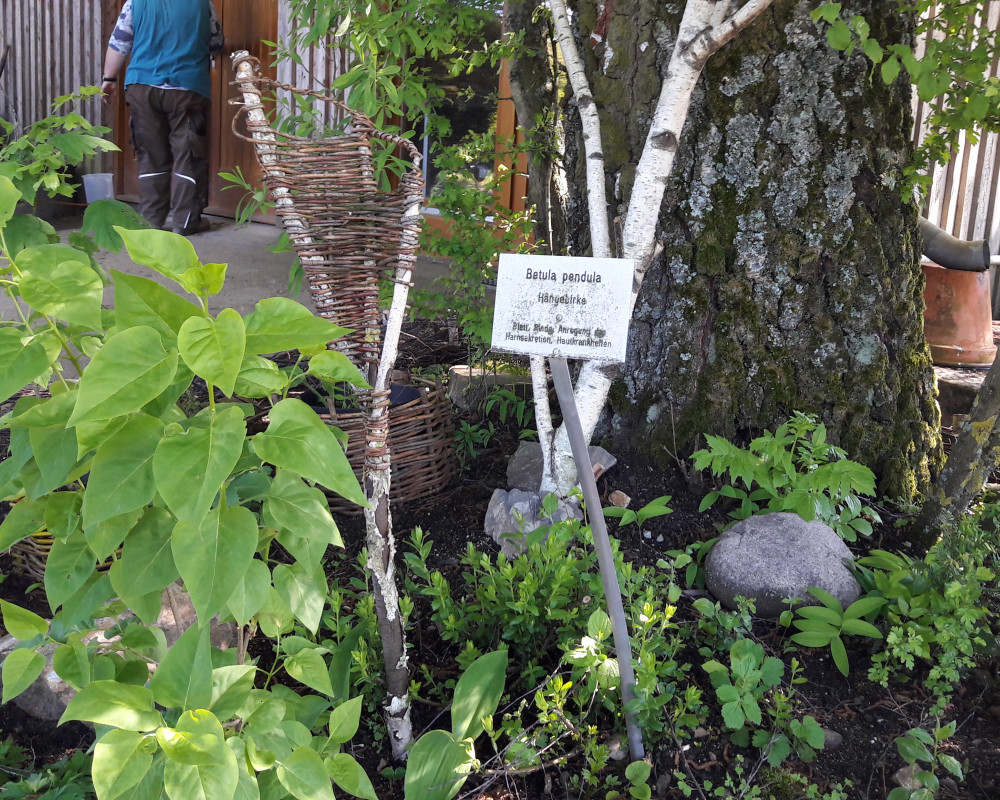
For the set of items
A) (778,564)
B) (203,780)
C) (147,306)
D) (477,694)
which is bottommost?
(477,694)

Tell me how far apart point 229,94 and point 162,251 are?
6.94m

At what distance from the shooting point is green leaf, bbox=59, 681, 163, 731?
3.79ft

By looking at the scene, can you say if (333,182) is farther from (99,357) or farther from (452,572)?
(452,572)

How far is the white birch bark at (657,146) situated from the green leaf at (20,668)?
5.20 ft

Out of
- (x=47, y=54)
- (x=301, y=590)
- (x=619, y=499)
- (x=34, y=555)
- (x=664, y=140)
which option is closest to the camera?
(x=301, y=590)

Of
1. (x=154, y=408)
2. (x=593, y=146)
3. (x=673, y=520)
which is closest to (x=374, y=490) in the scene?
(x=154, y=408)

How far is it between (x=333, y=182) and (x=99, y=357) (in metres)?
0.95

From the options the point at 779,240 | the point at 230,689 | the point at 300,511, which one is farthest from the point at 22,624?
the point at 779,240

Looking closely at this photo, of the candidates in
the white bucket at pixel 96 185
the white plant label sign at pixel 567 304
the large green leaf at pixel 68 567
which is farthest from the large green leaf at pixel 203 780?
the white bucket at pixel 96 185

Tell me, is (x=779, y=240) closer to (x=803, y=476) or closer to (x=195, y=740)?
(x=803, y=476)

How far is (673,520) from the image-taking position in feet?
8.74

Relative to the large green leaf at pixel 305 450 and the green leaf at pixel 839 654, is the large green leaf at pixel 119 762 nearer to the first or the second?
the large green leaf at pixel 305 450

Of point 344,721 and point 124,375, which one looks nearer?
point 124,375

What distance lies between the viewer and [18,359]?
124 centimetres
